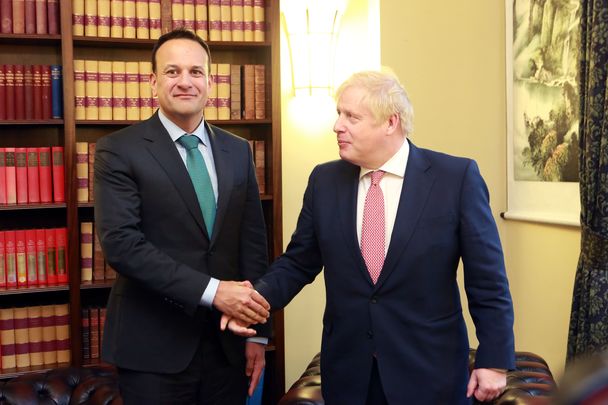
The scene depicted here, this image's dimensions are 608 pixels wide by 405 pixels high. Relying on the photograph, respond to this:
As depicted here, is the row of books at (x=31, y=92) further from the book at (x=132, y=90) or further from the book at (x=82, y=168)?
the book at (x=132, y=90)

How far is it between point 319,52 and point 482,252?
2.32 meters

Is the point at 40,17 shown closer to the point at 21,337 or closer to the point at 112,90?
the point at 112,90

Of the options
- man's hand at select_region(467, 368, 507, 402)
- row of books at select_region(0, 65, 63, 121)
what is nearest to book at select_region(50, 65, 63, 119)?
row of books at select_region(0, 65, 63, 121)

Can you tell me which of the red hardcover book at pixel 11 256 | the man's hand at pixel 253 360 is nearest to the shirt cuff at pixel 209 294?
the man's hand at pixel 253 360

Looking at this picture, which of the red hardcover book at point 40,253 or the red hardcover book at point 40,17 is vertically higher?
the red hardcover book at point 40,17

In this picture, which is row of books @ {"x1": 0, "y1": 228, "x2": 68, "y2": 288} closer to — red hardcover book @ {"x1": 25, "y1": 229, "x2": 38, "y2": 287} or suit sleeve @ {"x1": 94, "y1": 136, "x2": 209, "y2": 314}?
red hardcover book @ {"x1": 25, "y1": 229, "x2": 38, "y2": 287}

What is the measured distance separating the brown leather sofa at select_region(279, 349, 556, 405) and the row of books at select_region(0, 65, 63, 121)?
1837 mm

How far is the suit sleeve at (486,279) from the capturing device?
182cm

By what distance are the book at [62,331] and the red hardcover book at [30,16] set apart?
1.40 metres

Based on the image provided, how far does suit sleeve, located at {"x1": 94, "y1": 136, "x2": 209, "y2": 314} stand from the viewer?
6.63 feet

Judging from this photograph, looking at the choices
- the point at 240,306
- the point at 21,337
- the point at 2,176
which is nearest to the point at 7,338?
the point at 21,337

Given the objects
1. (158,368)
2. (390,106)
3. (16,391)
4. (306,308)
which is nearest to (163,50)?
(390,106)

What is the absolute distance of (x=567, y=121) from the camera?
322 centimetres

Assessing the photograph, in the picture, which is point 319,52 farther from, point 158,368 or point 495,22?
point 158,368
